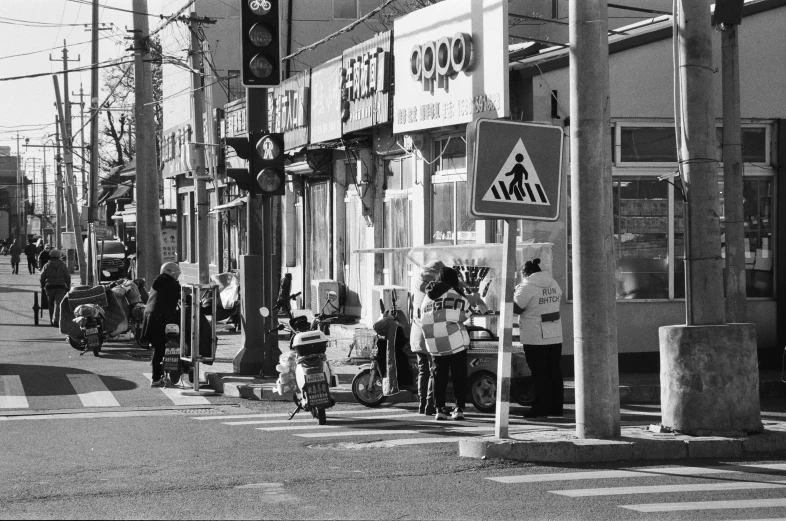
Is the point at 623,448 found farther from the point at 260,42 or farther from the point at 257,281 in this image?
the point at 260,42

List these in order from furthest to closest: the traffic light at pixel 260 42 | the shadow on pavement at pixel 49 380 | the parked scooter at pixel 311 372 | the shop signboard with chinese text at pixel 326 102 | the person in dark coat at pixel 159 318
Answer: the shop signboard with chinese text at pixel 326 102 → the person in dark coat at pixel 159 318 → the shadow on pavement at pixel 49 380 → the traffic light at pixel 260 42 → the parked scooter at pixel 311 372

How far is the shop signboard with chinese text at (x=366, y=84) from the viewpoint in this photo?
1964 centimetres

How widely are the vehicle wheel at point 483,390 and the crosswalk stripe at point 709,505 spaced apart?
5.73m

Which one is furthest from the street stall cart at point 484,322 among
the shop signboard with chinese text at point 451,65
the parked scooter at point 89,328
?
the parked scooter at point 89,328

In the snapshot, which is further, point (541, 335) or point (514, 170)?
point (541, 335)

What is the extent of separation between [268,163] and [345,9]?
22.3 metres

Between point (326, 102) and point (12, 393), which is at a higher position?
point (326, 102)

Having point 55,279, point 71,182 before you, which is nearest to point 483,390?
point 55,279

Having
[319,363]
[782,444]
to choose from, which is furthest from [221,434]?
[782,444]

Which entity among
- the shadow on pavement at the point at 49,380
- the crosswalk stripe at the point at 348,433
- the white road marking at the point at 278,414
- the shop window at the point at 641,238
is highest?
the shop window at the point at 641,238

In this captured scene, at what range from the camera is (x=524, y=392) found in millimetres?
14086

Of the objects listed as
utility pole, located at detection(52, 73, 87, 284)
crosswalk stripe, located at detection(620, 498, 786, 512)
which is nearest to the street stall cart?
crosswalk stripe, located at detection(620, 498, 786, 512)

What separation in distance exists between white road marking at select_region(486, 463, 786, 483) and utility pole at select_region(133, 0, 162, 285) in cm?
1754

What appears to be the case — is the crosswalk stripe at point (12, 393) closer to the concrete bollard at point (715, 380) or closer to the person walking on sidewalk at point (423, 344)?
the person walking on sidewalk at point (423, 344)
